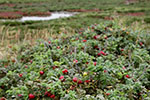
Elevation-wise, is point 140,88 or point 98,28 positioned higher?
point 98,28

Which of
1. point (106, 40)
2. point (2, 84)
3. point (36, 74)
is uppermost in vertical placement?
point (106, 40)

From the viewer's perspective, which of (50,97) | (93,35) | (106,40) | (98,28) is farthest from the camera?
(98,28)

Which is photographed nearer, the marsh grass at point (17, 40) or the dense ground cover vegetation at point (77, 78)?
the dense ground cover vegetation at point (77, 78)

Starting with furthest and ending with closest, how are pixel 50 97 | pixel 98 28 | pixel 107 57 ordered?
pixel 98 28, pixel 107 57, pixel 50 97

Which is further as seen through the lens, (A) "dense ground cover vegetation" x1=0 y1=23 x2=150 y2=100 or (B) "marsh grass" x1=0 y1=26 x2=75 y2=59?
(B) "marsh grass" x1=0 y1=26 x2=75 y2=59

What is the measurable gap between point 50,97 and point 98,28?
2.73m

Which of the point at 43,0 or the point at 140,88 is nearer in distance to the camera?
the point at 140,88

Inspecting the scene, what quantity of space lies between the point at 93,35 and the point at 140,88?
2037 millimetres

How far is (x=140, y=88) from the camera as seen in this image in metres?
2.45

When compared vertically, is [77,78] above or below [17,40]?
above

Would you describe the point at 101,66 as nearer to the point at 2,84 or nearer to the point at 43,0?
the point at 2,84

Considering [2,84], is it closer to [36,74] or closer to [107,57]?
[36,74]

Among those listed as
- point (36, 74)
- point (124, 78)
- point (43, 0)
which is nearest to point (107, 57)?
point (124, 78)

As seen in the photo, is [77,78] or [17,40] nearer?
[77,78]
